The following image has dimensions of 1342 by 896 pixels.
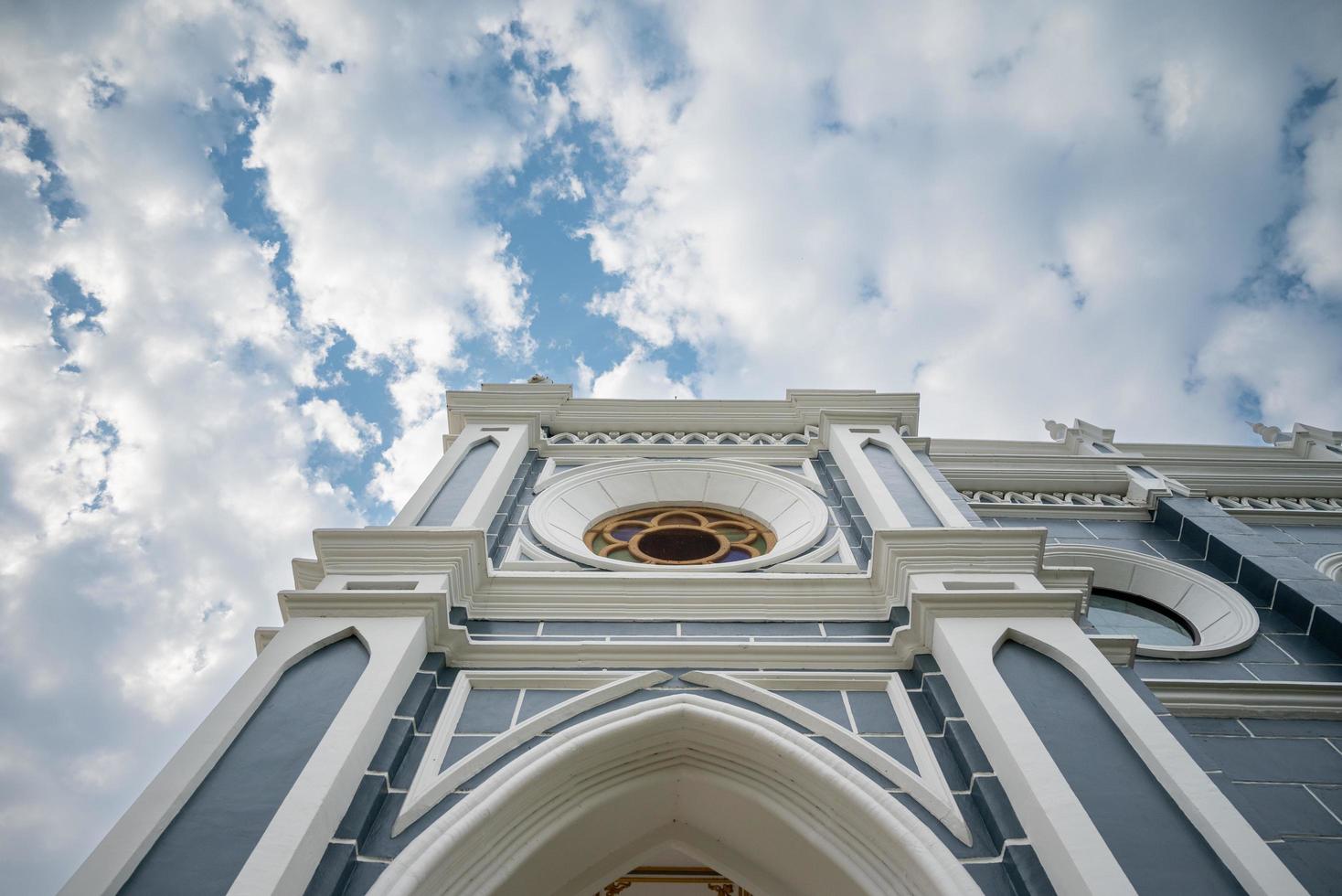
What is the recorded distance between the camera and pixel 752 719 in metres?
5.19

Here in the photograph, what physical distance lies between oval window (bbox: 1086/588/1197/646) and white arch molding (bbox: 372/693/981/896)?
14.9 ft

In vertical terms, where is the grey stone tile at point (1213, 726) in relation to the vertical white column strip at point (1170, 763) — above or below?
above

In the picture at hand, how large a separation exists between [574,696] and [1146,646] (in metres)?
5.06

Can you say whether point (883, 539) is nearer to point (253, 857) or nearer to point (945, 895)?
point (945, 895)

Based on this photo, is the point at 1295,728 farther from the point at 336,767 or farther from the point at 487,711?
the point at 336,767

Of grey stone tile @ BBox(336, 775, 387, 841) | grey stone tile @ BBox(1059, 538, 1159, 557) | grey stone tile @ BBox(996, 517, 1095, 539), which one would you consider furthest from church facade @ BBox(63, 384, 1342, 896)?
grey stone tile @ BBox(996, 517, 1095, 539)

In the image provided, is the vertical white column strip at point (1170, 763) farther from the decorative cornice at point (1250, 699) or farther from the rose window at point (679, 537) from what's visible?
the rose window at point (679, 537)

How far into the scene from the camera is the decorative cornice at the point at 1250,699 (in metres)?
6.45

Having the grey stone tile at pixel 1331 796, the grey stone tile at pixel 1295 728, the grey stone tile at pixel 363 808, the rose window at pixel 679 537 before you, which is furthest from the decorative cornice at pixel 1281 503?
the grey stone tile at pixel 363 808

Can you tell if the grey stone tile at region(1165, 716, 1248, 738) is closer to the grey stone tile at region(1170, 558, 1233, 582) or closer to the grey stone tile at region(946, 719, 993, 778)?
the grey stone tile at region(946, 719, 993, 778)

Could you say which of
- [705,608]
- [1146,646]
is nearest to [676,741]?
[705,608]

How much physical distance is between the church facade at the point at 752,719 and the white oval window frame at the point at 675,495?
0.08 meters

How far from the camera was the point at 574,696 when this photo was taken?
217 inches

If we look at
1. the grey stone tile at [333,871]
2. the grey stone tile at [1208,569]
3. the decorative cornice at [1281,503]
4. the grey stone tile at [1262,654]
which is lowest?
the grey stone tile at [333,871]
